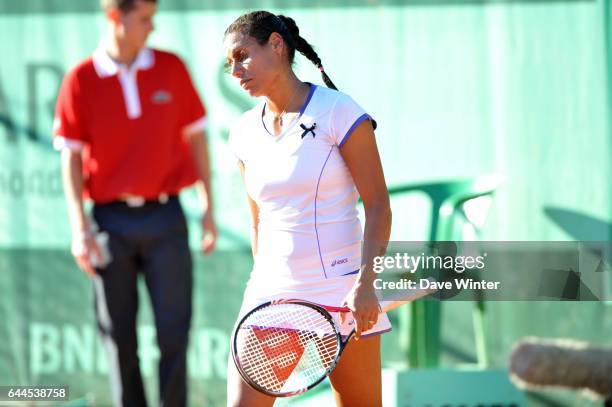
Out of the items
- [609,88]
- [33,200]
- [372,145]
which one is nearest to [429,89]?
[609,88]

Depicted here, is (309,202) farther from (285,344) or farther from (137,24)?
(137,24)

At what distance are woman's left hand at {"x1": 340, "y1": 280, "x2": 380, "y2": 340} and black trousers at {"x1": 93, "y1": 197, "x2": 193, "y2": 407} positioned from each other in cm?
180

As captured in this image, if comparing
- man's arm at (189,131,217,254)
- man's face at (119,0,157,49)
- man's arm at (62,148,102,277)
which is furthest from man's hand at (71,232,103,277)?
man's face at (119,0,157,49)

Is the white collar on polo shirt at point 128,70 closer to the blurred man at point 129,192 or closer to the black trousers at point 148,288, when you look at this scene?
the blurred man at point 129,192

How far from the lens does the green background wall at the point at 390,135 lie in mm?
5551

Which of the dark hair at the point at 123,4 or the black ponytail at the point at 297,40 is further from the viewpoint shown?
the dark hair at the point at 123,4

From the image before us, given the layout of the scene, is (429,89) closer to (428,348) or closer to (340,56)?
(340,56)

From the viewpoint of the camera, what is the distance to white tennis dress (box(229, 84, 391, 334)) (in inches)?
129

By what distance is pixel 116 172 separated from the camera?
4.89 m

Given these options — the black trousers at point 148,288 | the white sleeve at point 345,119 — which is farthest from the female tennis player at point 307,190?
the black trousers at point 148,288

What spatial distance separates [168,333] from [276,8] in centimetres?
181

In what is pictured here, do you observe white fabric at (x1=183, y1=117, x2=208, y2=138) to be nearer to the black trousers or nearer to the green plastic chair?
the black trousers

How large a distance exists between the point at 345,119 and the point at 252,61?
12.5 inches

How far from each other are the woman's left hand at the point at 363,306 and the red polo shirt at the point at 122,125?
189cm
